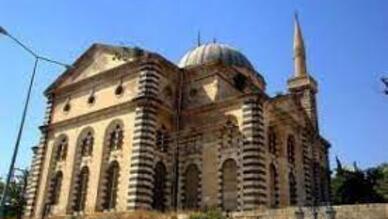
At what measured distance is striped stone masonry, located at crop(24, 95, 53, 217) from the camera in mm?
33469

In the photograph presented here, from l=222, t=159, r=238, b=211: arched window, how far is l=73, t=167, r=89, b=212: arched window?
9.30 m

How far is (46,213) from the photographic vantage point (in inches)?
1268

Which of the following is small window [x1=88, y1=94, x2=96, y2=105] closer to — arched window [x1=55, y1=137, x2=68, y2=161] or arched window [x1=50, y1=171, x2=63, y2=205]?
arched window [x1=55, y1=137, x2=68, y2=161]

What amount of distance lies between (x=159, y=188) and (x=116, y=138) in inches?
171

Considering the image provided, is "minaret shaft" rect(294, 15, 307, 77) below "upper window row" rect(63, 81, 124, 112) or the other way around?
the other way around

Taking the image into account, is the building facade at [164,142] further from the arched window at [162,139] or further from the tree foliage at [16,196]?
the tree foliage at [16,196]

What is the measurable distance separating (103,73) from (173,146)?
24.7 ft

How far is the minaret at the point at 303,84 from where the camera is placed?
37969 mm

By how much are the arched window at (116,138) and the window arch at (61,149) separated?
462 centimetres

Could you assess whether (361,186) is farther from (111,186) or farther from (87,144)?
(87,144)

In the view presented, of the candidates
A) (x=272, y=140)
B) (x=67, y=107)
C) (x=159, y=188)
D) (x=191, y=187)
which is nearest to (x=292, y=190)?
(x=272, y=140)

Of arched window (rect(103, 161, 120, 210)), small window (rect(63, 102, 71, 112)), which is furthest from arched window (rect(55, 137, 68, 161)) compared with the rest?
arched window (rect(103, 161, 120, 210))

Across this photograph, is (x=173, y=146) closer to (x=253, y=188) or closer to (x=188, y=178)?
(x=188, y=178)

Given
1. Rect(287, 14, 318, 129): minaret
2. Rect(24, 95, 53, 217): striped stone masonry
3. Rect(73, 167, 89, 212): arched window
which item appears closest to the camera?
Rect(73, 167, 89, 212): arched window
